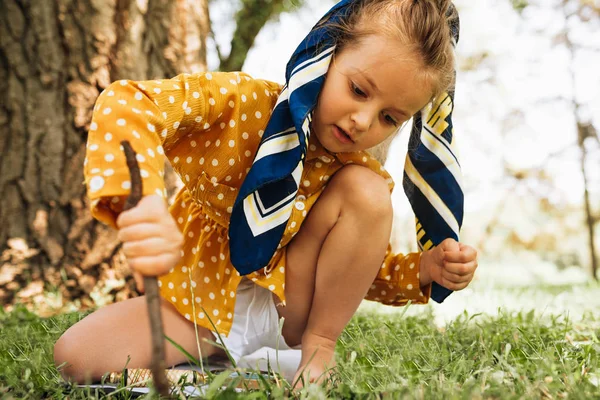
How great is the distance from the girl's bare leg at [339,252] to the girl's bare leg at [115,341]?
1.05 feet

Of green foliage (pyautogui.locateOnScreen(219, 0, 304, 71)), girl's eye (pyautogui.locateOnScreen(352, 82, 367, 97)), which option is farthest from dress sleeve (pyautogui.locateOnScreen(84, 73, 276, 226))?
green foliage (pyautogui.locateOnScreen(219, 0, 304, 71))

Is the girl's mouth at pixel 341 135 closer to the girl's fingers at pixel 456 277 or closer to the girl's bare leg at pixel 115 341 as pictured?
the girl's fingers at pixel 456 277

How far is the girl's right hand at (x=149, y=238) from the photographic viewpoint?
0.85 meters

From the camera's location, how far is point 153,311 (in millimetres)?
760

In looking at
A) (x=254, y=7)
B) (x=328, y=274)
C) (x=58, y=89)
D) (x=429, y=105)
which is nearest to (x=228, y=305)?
(x=328, y=274)

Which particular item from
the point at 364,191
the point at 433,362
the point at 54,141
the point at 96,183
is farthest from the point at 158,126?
the point at 54,141

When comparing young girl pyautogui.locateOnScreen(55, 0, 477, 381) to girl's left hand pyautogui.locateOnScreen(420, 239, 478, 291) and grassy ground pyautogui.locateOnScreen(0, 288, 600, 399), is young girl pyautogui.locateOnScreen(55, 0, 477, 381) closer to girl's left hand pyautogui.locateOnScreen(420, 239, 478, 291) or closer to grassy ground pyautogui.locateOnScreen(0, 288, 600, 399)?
girl's left hand pyautogui.locateOnScreen(420, 239, 478, 291)

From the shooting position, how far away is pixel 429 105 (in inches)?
67.0

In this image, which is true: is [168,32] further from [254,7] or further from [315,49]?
[254,7]

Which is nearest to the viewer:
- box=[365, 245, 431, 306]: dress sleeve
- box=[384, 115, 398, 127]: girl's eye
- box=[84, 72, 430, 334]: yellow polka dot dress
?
box=[84, 72, 430, 334]: yellow polka dot dress

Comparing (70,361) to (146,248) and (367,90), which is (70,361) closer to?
(146,248)

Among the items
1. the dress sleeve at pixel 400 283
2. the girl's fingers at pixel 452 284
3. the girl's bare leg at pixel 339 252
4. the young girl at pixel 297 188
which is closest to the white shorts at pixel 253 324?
the young girl at pixel 297 188

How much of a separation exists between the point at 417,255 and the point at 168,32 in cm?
174

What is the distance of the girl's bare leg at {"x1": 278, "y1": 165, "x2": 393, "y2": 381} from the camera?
1483 mm
